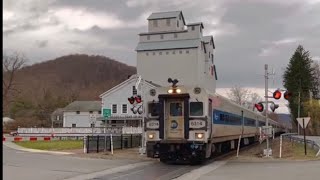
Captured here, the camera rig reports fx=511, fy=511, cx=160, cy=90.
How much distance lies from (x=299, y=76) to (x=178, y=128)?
8768cm

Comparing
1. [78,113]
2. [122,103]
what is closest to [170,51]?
[122,103]

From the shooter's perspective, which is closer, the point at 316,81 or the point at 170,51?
the point at 170,51

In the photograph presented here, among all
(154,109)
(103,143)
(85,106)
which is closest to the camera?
(154,109)

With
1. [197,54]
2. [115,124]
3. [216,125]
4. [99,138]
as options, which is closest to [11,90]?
[115,124]

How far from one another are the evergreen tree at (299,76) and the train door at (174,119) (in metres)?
83.0

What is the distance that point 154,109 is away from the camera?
75.6 ft

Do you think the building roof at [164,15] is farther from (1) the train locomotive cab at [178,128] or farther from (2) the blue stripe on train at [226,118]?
(1) the train locomotive cab at [178,128]

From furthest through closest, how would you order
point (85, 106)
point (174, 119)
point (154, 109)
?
point (85, 106)
point (154, 109)
point (174, 119)

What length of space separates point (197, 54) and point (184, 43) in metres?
3.28

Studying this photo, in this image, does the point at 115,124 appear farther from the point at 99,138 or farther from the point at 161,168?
the point at 161,168

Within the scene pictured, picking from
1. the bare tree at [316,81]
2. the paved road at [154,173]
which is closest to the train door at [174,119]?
the paved road at [154,173]

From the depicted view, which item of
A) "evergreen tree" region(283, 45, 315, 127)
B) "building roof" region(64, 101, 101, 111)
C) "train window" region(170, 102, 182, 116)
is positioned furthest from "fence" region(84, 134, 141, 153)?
"evergreen tree" region(283, 45, 315, 127)

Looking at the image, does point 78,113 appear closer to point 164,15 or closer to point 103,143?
point 164,15

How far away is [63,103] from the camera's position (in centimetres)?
14162
